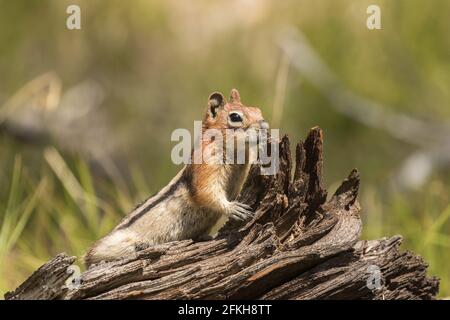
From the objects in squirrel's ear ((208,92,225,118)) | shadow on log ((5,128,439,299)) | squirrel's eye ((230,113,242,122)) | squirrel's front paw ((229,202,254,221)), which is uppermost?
squirrel's ear ((208,92,225,118))

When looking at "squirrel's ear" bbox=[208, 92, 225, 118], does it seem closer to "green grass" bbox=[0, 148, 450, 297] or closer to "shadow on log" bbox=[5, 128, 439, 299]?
"shadow on log" bbox=[5, 128, 439, 299]

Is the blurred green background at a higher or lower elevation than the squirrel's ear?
higher

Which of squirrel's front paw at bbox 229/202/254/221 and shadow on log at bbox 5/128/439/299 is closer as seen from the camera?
shadow on log at bbox 5/128/439/299

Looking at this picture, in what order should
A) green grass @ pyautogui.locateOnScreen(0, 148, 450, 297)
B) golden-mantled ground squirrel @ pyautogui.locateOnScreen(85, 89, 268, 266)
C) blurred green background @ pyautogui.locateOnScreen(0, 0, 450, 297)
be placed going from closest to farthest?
golden-mantled ground squirrel @ pyautogui.locateOnScreen(85, 89, 268, 266)
green grass @ pyautogui.locateOnScreen(0, 148, 450, 297)
blurred green background @ pyautogui.locateOnScreen(0, 0, 450, 297)

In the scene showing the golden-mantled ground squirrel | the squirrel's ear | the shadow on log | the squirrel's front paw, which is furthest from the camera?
the squirrel's ear

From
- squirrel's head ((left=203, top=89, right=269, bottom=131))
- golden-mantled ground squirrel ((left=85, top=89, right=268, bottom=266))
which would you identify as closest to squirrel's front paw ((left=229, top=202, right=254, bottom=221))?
golden-mantled ground squirrel ((left=85, top=89, right=268, bottom=266))

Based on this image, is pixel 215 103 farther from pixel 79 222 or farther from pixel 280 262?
pixel 79 222
